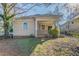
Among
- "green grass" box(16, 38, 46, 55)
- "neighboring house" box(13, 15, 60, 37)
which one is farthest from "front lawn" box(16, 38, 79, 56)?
"neighboring house" box(13, 15, 60, 37)

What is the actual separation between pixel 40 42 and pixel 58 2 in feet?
1.93

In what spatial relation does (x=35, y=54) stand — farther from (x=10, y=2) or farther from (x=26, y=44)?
(x=10, y=2)

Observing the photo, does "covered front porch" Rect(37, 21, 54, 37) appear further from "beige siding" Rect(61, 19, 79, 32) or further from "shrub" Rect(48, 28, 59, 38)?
"beige siding" Rect(61, 19, 79, 32)

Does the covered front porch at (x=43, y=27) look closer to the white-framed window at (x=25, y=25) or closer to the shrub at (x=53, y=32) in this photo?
the shrub at (x=53, y=32)

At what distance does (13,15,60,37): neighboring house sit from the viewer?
7.71 meters

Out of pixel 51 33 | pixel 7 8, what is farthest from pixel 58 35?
pixel 7 8

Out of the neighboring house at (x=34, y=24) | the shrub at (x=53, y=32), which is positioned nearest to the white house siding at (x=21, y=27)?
the neighboring house at (x=34, y=24)

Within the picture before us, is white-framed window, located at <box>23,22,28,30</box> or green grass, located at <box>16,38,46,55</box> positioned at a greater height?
white-framed window, located at <box>23,22,28,30</box>

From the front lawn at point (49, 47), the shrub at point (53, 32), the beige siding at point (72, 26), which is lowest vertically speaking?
the front lawn at point (49, 47)

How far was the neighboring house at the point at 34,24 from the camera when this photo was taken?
771cm

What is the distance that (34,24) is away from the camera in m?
7.73

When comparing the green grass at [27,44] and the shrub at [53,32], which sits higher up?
→ the shrub at [53,32]

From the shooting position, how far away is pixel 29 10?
25.4 ft

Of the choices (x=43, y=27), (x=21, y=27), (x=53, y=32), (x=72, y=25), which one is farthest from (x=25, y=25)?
(x=72, y=25)
